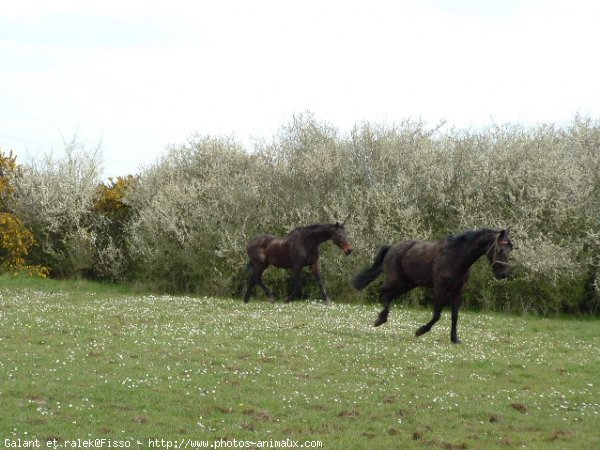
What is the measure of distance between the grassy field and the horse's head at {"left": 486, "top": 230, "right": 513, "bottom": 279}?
1744 mm

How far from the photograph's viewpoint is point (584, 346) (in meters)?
19.5

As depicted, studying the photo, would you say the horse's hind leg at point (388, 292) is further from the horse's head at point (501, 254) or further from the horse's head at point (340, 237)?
the horse's head at point (340, 237)

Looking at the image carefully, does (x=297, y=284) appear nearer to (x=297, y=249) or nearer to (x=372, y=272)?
(x=297, y=249)

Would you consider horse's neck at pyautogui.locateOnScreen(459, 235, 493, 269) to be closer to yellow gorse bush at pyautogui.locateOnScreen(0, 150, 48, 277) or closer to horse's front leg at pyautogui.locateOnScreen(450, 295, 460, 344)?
horse's front leg at pyautogui.locateOnScreen(450, 295, 460, 344)

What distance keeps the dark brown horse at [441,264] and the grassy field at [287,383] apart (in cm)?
99

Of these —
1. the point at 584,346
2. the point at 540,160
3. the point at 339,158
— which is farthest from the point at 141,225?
the point at 584,346

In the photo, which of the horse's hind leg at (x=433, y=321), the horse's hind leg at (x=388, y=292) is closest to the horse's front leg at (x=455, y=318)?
the horse's hind leg at (x=433, y=321)

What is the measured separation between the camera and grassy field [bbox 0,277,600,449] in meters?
10.4

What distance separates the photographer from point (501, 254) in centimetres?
1619

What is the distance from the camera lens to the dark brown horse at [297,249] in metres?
25.4

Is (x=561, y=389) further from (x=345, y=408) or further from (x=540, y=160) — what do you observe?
(x=540, y=160)

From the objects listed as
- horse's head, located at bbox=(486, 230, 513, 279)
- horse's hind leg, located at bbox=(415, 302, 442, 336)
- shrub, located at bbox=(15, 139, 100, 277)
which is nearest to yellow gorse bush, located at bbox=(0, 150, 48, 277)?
shrub, located at bbox=(15, 139, 100, 277)

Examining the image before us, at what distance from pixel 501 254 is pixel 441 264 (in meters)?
1.83

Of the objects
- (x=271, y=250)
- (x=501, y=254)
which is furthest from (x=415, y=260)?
(x=271, y=250)
